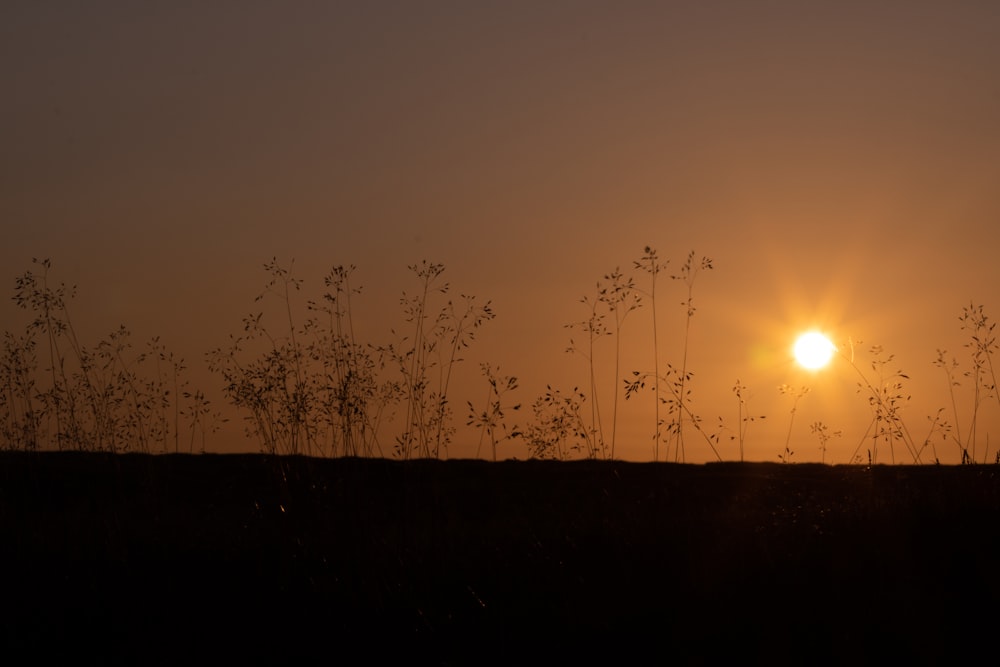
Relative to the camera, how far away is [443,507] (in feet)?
28.0

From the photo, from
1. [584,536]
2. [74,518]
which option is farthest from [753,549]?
[74,518]

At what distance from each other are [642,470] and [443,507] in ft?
9.14

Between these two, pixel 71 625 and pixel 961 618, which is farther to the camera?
pixel 71 625

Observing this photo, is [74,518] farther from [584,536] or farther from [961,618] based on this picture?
[961,618]

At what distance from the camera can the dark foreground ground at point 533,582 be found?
421 cm

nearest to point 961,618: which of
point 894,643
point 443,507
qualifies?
point 894,643

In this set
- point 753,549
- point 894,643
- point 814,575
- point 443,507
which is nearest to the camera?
point 894,643

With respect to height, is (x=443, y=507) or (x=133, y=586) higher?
(x=443, y=507)

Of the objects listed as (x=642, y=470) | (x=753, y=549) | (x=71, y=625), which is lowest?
(x=71, y=625)

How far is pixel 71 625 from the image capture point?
4973 mm

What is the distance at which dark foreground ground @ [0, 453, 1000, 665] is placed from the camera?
4.21 m

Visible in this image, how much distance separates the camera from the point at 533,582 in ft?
16.4

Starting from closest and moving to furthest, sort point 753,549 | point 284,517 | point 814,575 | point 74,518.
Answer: point 814,575, point 753,549, point 284,517, point 74,518

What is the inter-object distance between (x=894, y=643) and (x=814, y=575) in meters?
0.80
